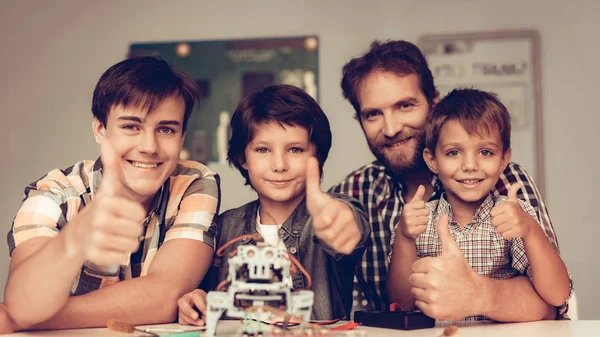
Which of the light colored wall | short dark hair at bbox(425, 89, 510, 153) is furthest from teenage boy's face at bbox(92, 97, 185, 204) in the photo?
the light colored wall

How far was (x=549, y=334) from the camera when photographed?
1202 mm

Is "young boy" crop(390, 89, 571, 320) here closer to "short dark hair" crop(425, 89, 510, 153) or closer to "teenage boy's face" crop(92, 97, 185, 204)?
"short dark hair" crop(425, 89, 510, 153)

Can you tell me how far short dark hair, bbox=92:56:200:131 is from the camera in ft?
5.19

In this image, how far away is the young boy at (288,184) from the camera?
164 cm

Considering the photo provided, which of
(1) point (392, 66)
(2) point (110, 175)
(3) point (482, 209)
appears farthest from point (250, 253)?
(1) point (392, 66)

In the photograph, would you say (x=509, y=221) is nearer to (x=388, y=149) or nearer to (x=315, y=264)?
(x=315, y=264)

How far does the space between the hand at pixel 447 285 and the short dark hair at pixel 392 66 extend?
33.0 inches

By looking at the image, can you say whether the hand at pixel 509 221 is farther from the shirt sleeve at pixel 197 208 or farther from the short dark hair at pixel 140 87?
the short dark hair at pixel 140 87

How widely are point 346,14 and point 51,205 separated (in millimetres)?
2085

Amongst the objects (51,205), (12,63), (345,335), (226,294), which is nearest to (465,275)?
(345,335)

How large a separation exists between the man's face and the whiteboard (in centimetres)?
115

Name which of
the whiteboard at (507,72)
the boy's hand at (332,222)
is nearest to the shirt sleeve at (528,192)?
the boy's hand at (332,222)

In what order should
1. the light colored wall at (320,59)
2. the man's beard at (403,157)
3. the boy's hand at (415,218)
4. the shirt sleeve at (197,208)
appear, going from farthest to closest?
the light colored wall at (320,59) < the man's beard at (403,157) < the shirt sleeve at (197,208) < the boy's hand at (415,218)

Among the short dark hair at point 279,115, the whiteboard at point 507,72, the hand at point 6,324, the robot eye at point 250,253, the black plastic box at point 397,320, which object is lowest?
the hand at point 6,324
